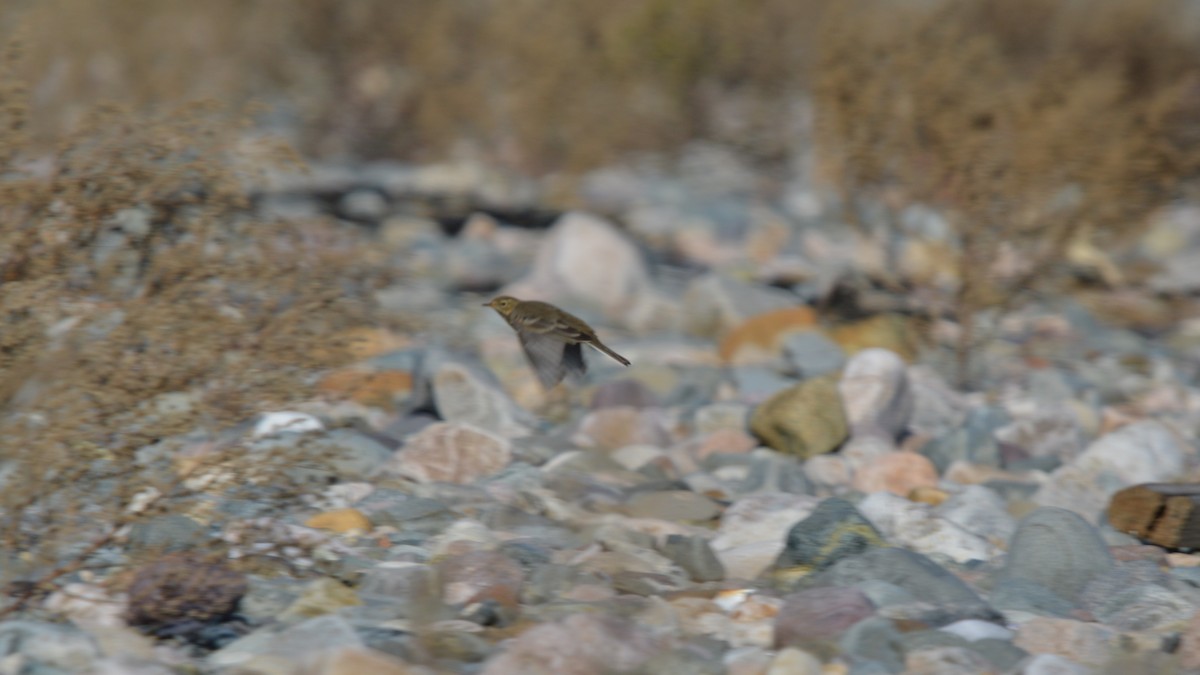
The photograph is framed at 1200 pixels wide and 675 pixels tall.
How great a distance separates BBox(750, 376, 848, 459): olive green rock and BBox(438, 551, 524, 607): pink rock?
194cm

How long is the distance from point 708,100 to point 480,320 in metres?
5.41

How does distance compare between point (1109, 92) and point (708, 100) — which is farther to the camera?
point (708, 100)

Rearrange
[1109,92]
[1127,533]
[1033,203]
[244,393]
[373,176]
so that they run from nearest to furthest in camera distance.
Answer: [244,393] < [1127,533] < [1033,203] < [1109,92] < [373,176]

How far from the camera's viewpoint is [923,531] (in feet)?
14.8

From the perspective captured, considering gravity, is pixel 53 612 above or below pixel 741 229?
below

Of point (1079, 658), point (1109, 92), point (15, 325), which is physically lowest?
point (1079, 658)

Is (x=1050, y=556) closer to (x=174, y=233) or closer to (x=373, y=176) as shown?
(x=174, y=233)

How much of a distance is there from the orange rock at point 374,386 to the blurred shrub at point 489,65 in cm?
576

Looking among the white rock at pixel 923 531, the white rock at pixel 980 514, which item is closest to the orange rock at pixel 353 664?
the white rock at pixel 923 531

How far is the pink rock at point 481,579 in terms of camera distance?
3.68m

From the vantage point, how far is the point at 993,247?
6824 millimetres

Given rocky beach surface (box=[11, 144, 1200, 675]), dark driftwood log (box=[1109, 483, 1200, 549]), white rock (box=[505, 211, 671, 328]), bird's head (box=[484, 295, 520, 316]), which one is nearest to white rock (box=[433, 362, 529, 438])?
rocky beach surface (box=[11, 144, 1200, 675])

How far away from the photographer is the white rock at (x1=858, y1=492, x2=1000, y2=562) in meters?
4.45

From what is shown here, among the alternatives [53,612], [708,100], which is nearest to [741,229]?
[708,100]
